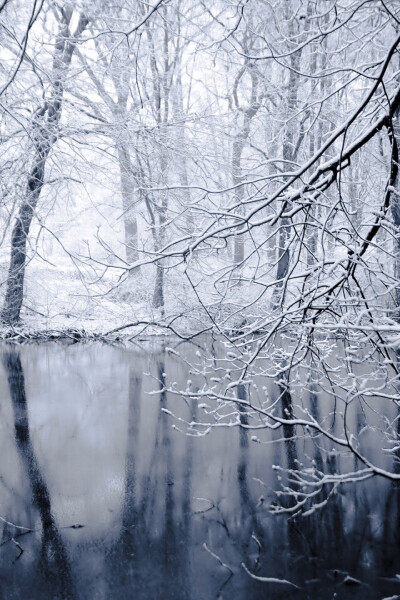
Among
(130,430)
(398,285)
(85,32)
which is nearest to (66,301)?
(85,32)

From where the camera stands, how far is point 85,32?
11.8 metres

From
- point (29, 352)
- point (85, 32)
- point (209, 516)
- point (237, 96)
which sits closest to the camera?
point (209, 516)

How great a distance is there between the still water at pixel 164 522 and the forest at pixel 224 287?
0.02 meters

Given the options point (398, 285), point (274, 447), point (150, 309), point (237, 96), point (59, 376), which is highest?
point (237, 96)

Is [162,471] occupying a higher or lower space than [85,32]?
lower

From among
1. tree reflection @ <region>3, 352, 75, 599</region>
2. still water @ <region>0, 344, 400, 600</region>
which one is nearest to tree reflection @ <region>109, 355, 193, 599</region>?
still water @ <region>0, 344, 400, 600</region>

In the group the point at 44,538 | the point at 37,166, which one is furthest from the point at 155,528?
the point at 37,166

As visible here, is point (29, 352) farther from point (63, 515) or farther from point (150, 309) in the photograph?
point (63, 515)

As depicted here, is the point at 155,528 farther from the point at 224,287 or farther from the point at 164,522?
the point at 224,287

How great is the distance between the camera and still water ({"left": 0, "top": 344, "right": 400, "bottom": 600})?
301cm

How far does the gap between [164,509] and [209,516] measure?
0.38 m

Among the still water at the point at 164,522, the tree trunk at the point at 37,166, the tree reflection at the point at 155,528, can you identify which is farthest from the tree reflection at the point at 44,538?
the tree trunk at the point at 37,166

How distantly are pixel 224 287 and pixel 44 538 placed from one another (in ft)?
12.2

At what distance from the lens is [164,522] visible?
12.3 ft
